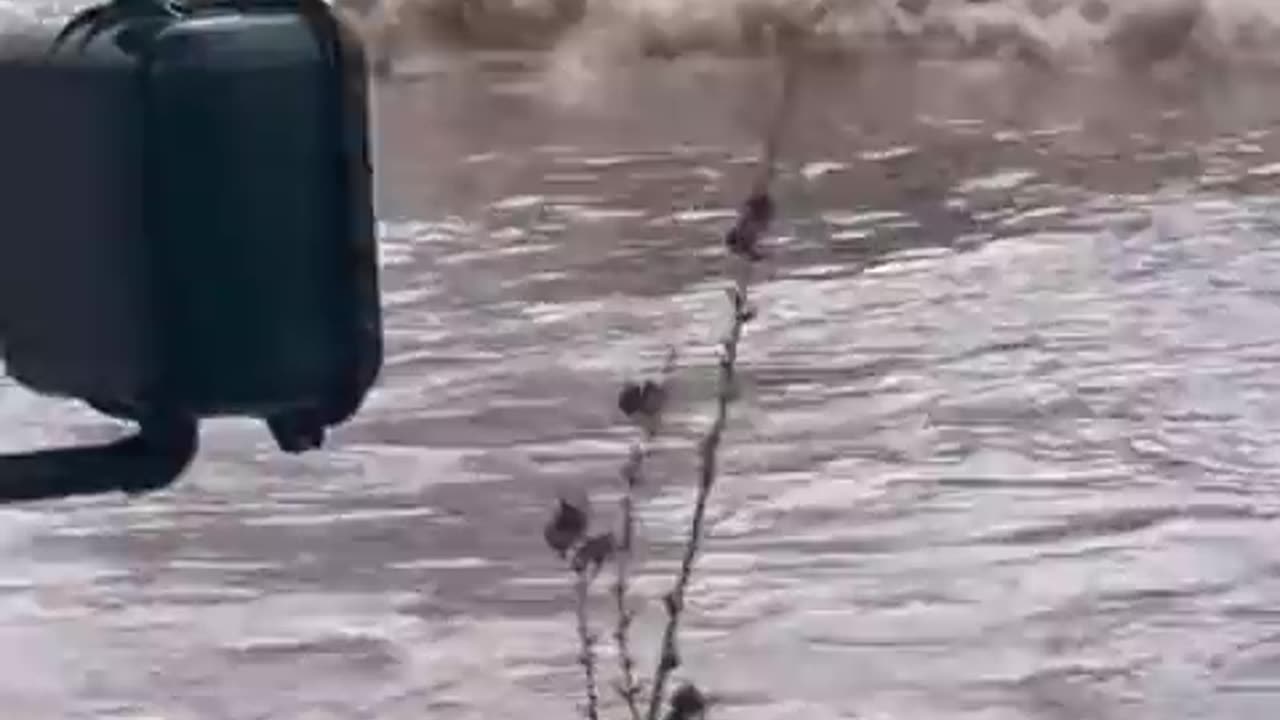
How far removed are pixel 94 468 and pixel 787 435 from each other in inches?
17.1

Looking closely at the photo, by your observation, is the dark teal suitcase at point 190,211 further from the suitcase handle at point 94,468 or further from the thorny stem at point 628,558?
the thorny stem at point 628,558

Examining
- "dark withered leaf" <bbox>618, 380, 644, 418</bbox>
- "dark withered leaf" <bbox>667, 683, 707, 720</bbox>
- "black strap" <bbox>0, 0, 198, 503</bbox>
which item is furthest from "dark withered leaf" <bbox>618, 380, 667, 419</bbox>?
"black strap" <bbox>0, 0, 198, 503</bbox>

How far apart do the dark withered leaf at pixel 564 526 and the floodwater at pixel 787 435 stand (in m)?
0.01

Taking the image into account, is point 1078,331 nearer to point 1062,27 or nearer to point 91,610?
point 1062,27

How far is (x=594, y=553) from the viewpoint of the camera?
0.91m

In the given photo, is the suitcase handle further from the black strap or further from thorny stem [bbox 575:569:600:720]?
thorny stem [bbox 575:569:600:720]

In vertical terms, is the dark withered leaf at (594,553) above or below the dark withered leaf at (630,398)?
below

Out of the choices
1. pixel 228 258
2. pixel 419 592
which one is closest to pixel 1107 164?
pixel 419 592

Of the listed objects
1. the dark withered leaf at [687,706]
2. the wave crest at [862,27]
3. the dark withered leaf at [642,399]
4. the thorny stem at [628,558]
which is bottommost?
the dark withered leaf at [687,706]

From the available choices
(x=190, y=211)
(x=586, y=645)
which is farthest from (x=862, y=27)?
(x=190, y=211)

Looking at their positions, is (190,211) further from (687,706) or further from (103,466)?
(687,706)

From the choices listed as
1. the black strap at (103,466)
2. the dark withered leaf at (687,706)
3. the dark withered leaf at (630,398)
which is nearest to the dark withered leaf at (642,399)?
the dark withered leaf at (630,398)

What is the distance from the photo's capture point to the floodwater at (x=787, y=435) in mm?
904

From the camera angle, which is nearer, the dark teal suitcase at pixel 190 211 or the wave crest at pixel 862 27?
the dark teal suitcase at pixel 190 211
